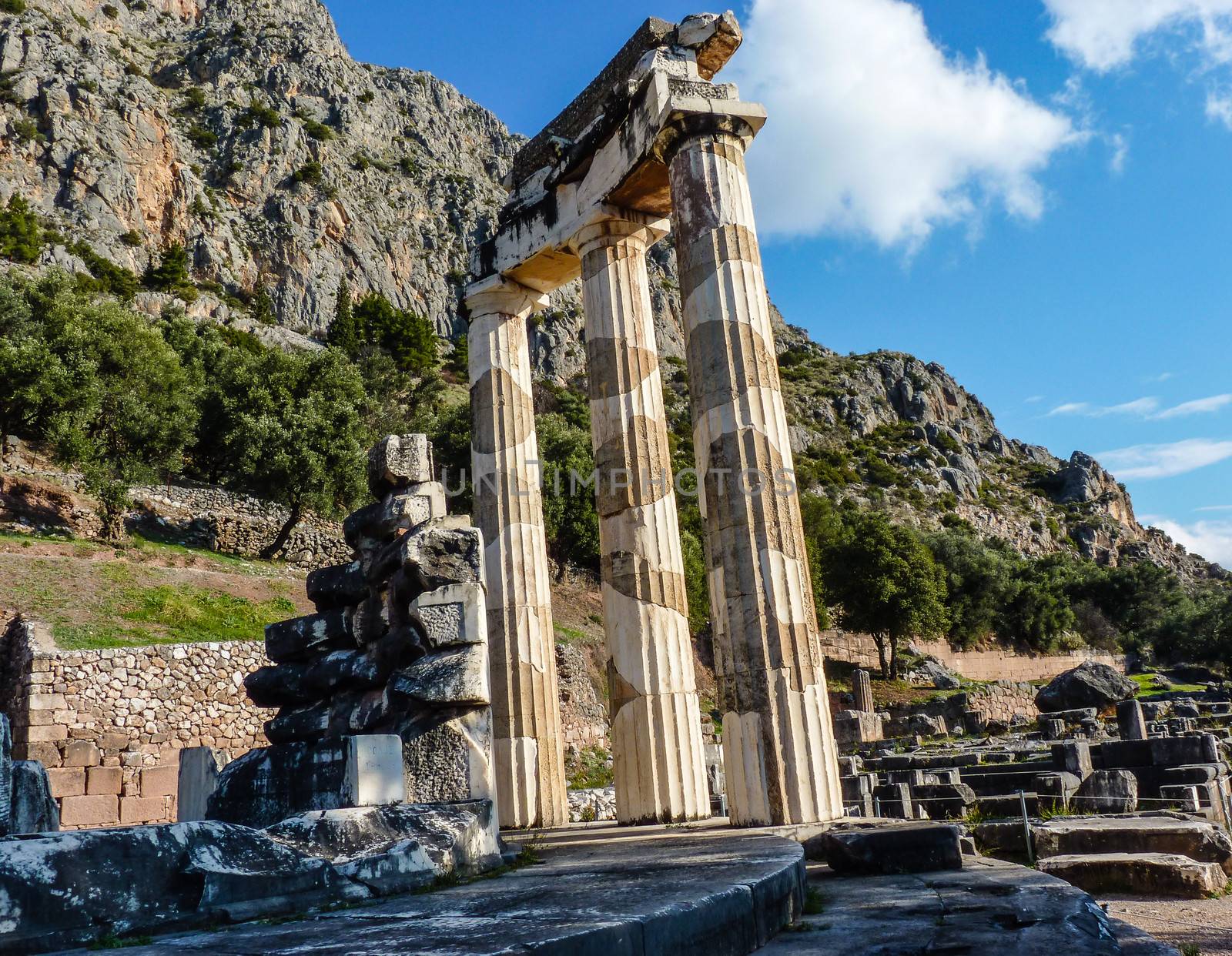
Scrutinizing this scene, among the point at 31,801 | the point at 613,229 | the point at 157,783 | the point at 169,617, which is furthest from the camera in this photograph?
the point at 169,617

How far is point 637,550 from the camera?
37.4 feet

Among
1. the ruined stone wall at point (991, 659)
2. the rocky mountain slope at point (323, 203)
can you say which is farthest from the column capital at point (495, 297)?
the rocky mountain slope at point (323, 203)

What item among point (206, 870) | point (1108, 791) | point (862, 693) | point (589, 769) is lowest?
point (1108, 791)

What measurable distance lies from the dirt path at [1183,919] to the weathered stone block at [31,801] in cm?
604

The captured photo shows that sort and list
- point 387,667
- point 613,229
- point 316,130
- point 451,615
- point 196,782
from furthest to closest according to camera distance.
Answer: point 316,130
point 613,229
point 387,667
point 451,615
point 196,782

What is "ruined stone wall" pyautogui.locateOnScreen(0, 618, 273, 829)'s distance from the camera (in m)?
17.4

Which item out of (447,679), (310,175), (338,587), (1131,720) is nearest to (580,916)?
(447,679)

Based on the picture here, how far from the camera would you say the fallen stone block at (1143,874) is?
797cm

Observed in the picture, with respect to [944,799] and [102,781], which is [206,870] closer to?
[944,799]

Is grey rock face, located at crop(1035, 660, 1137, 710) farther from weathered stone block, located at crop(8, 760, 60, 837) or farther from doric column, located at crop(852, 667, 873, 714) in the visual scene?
weathered stone block, located at crop(8, 760, 60, 837)

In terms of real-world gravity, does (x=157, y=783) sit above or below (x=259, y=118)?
below

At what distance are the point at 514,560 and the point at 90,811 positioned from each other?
1065 cm

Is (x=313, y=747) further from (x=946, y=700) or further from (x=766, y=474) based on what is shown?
(x=946, y=700)

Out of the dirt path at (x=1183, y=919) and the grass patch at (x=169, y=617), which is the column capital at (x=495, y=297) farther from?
the grass patch at (x=169, y=617)
